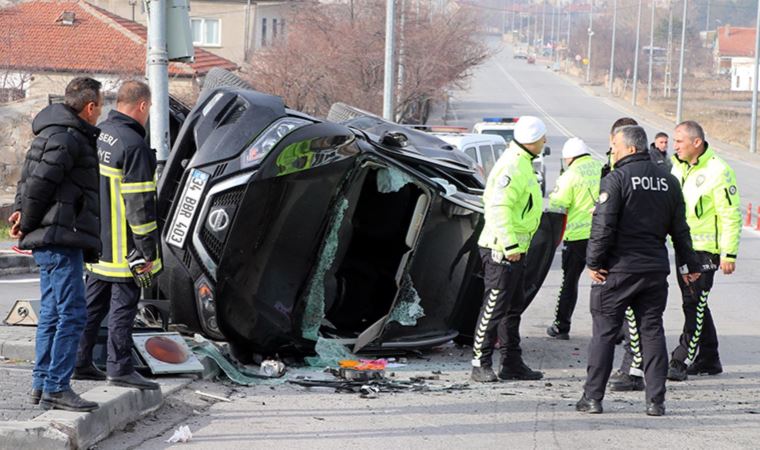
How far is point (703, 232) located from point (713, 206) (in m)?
0.22

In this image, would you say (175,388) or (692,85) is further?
(692,85)

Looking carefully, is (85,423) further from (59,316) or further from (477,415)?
(477,415)

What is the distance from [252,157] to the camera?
8.10m

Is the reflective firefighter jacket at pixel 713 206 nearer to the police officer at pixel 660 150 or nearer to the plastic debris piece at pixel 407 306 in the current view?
the plastic debris piece at pixel 407 306

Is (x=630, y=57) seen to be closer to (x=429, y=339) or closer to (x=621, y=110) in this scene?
(x=621, y=110)

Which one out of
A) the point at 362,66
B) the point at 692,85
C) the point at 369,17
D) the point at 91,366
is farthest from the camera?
the point at 692,85

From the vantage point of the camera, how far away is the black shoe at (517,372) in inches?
339

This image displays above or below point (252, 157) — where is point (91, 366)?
below

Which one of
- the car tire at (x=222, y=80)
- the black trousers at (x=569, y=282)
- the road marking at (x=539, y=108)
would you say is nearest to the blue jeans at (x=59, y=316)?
the car tire at (x=222, y=80)

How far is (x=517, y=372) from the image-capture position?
340 inches

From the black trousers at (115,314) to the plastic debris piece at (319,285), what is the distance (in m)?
1.94

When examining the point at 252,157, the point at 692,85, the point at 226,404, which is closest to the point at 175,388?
the point at 226,404

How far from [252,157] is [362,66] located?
27632mm

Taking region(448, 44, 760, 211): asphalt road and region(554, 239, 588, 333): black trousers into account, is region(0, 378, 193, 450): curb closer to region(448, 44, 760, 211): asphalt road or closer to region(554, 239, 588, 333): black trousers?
region(554, 239, 588, 333): black trousers
